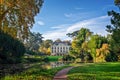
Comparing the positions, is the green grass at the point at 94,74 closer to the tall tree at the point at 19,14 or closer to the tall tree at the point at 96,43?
the tall tree at the point at 19,14

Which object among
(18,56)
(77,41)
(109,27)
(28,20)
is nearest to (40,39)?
(77,41)

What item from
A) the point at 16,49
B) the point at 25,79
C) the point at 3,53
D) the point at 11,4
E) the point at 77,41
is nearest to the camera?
the point at 25,79

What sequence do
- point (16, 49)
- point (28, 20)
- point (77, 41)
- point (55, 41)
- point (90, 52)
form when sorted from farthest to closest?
1. point (55, 41)
2. point (77, 41)
3. point (90, 52)
4. point (16, 49)
5. point (28, 20)

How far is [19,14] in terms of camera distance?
3512 centimetres

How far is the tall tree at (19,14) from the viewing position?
3441 cm

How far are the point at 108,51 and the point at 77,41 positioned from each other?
20.3 metres

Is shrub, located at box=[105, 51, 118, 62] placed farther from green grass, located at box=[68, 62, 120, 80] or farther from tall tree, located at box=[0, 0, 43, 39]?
green grass, located at box=[68, 62, 120, 80]

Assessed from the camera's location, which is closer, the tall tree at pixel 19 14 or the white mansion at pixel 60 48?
the tall tree at pixel 19 14

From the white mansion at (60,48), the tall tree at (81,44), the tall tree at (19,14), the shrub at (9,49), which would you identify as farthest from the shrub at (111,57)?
the white mansion at (60,48)

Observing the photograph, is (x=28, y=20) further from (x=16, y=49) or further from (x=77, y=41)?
(x=77, y=41)

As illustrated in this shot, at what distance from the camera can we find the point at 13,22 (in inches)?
1380

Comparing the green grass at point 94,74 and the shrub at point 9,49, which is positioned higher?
the shrub at point 9,49

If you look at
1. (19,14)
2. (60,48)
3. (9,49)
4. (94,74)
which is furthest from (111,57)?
(60,48)

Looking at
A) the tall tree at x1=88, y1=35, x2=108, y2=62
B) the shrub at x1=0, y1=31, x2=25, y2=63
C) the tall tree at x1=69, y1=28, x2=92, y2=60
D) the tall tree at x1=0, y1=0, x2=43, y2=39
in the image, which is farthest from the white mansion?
the tall tree at x1=0, y1=0, x2=43, y2=39
